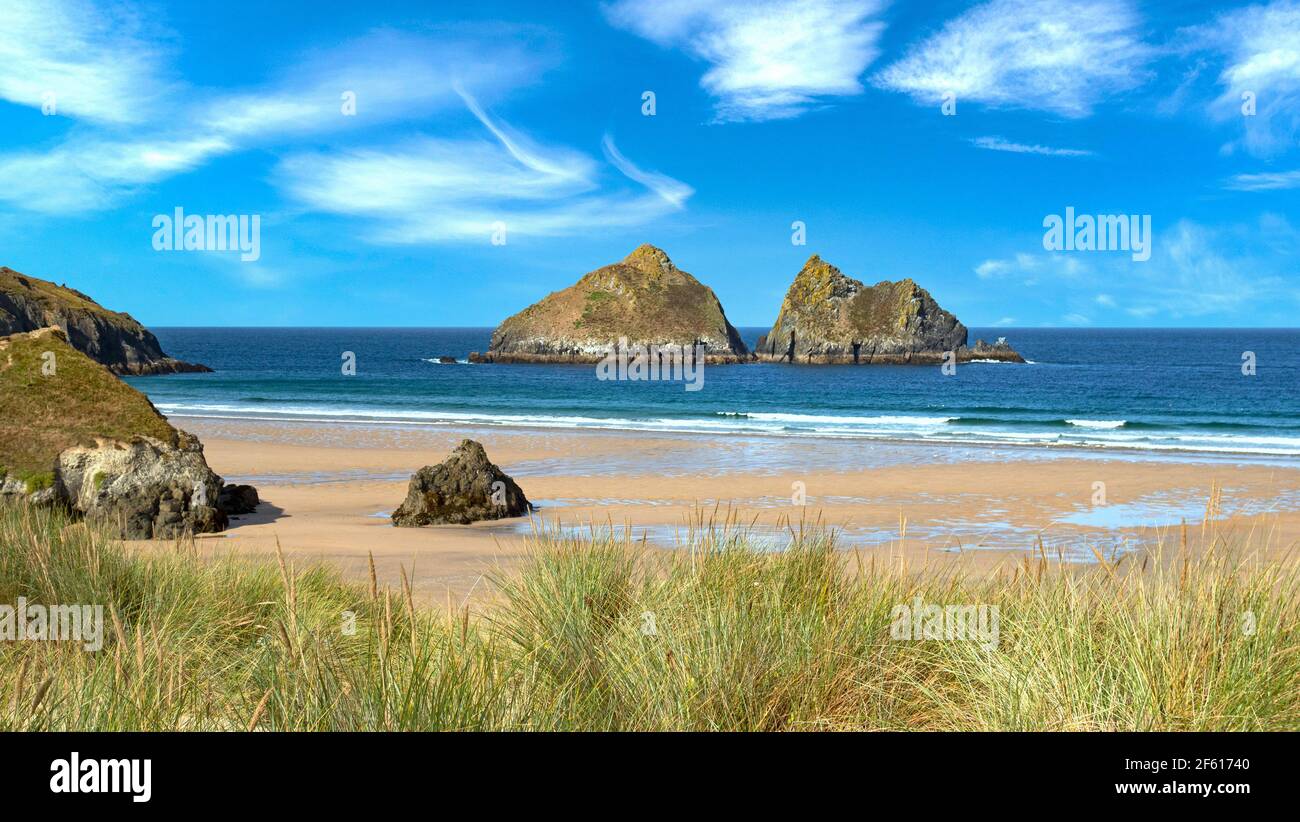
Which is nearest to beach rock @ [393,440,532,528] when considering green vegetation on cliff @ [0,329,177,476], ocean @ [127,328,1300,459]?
green vegetation on cliff @ [0,329,177,476]

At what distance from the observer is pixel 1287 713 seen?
3.83 metres

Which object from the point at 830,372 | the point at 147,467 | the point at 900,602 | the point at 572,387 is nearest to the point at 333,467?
the point at 147,467

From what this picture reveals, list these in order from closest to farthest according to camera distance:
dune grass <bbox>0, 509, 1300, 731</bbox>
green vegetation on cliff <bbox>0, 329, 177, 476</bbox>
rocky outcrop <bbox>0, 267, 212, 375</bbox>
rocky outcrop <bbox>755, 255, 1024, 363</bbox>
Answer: dune grass <bbox>0, 509, 1300, 731</bbox> → green vegetation on cliff <bbox>0, 329, 177, 476</bbox> → rocky outcrop <bbox>0, 267, 212, 375</bbox> → rocky outcrop <bbox>755, 255, 1024, 363</bbox>

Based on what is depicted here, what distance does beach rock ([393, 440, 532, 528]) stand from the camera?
1462cm

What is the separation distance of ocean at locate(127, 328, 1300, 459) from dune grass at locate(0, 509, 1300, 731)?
2736 cm

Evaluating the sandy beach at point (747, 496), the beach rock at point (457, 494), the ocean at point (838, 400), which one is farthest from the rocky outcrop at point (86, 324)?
the beach rock at point (457, 494)

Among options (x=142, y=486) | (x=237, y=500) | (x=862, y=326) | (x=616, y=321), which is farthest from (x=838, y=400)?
(x=616, y=321)

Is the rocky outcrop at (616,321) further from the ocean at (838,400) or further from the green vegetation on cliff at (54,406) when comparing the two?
the green vegetation on cliff at (54,406)

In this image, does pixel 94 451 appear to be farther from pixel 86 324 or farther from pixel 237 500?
pixel 86 324

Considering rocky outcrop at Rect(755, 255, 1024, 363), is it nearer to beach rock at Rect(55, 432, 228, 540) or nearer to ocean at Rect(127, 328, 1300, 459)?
ocean at Rect(127, 328, 1300, 459)

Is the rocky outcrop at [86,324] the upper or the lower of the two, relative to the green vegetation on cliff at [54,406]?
upper

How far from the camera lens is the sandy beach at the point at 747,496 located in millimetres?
12016

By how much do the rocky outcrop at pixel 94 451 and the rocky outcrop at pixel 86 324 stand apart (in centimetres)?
7473
